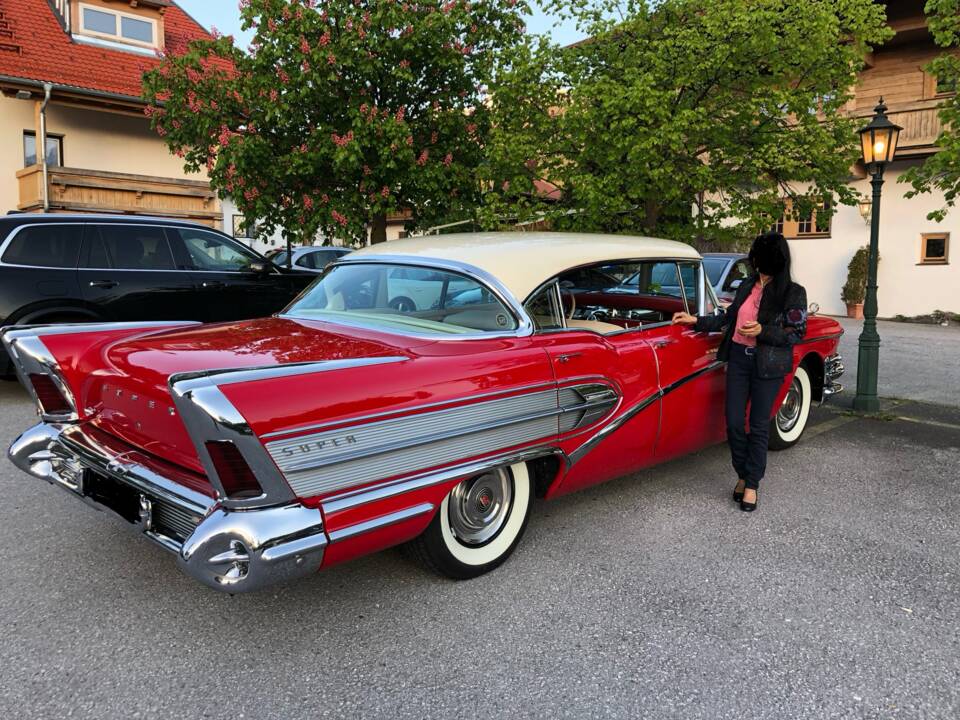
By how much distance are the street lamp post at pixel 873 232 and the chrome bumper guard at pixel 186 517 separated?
6307mm

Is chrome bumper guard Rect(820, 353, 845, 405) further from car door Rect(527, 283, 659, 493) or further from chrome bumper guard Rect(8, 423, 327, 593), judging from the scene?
chrome bumper guard Rect(8, 423, 327, 593)

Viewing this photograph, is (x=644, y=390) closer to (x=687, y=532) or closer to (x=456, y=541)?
(x=687, y=532)

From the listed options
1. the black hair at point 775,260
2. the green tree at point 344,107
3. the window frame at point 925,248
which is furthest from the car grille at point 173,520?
the window frame at point 925,248

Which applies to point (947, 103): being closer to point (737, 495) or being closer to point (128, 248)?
point (737, 495)

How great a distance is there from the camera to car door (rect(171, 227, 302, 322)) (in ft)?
25.6

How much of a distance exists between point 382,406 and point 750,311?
2.54 m

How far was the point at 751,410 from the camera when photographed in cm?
438

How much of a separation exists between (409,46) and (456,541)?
7348mm

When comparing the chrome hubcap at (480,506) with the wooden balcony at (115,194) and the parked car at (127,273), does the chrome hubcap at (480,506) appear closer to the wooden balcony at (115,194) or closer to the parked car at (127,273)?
the parked car at (127,273)

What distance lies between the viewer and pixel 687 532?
3.99 metres

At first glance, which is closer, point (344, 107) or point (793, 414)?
point (793, 414)

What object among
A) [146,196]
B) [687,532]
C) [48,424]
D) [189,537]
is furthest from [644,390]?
[146,196]

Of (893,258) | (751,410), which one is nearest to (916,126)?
(893,258)

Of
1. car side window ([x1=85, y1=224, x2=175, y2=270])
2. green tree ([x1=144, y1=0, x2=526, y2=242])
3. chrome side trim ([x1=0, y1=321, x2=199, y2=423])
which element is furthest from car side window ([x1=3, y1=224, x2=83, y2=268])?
chrome side trim ([x1=0, y1=321, x2=199, y2=423])
